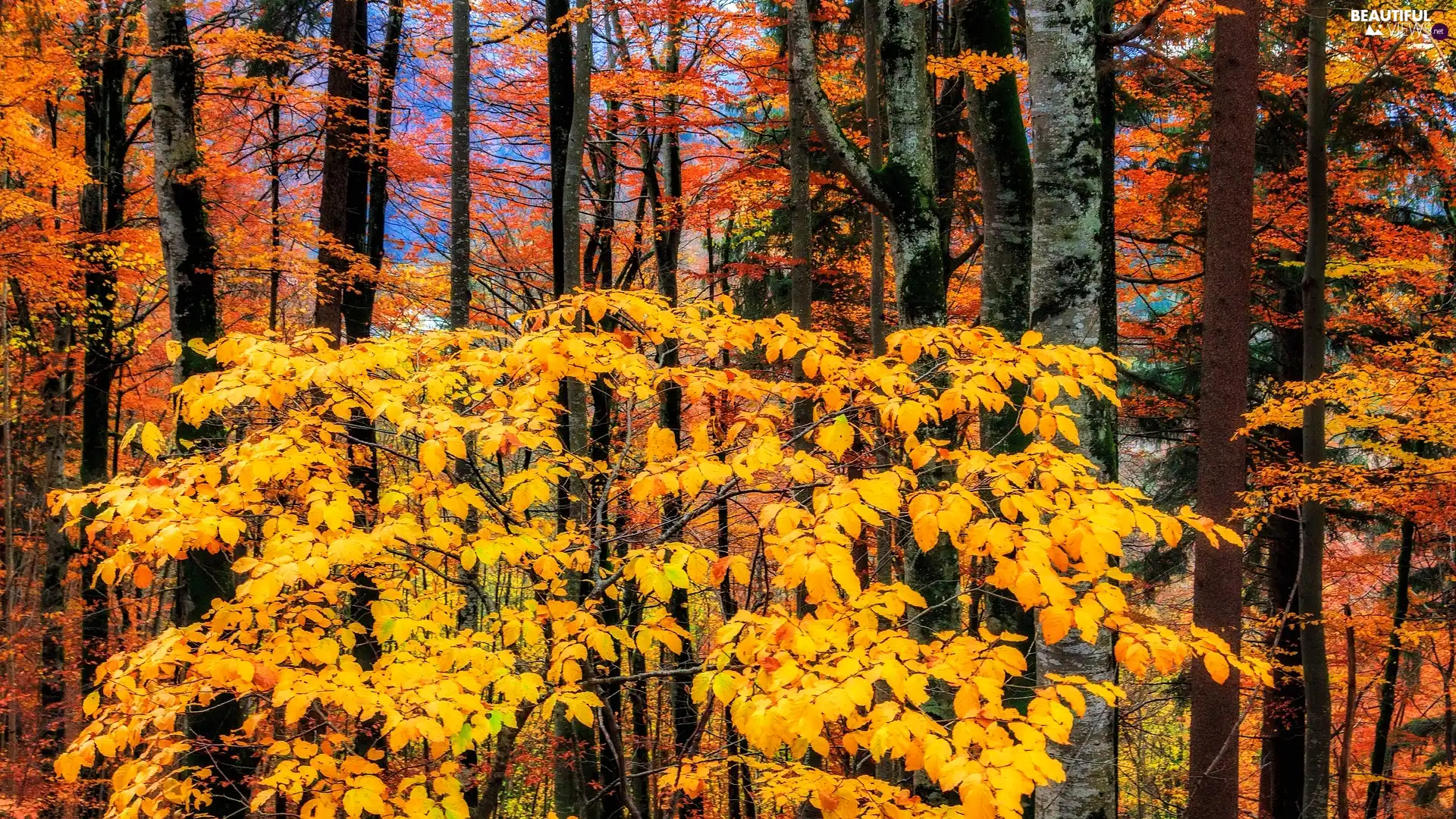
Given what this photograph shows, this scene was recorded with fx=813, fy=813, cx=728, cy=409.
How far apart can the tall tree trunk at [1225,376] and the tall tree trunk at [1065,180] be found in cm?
337

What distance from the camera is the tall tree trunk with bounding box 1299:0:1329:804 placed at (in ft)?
26.1

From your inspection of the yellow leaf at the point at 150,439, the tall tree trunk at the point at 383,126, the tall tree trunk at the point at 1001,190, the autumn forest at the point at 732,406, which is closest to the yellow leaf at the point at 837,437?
the autumn forest at the point at 732,406

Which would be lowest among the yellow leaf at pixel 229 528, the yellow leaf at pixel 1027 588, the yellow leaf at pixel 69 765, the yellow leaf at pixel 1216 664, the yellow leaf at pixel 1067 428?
the yellow leaf at pixel 69 765

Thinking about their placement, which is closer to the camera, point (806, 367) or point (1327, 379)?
point (806, 367)

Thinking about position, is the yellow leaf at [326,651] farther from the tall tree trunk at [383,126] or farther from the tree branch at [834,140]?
the tall tree trunk at [383,126]

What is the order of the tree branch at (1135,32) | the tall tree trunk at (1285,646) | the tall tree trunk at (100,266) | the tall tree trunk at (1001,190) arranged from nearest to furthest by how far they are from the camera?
the tree branch at (1135,32) → the tall tree trunk at (1001,190) → the tall tree trunk at (1285,646) → the tall tree trunk at (100,266)

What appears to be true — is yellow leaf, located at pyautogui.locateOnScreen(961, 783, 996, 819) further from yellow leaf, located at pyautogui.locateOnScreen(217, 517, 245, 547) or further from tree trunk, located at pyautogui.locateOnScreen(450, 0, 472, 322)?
tree trunk, located at pyautogui.locateOnScreen(450, 0, 472, 322)

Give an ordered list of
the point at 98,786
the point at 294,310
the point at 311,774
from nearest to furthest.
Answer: the point at 311,774 → the point at 98,786 → the point at 294,310

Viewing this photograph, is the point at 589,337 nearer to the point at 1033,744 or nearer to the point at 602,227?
the point at 1033,744

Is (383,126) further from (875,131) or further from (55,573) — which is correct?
(55,573)

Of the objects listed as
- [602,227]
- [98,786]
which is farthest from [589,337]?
[98,786]

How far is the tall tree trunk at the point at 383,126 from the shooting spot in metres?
10.1

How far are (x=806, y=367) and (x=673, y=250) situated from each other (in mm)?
9046

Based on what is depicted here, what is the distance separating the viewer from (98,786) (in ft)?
34.0
